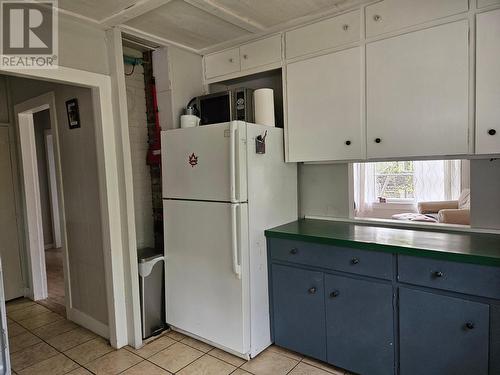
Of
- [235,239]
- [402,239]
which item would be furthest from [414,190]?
[235,239]

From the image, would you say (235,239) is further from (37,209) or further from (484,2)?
(37,209)

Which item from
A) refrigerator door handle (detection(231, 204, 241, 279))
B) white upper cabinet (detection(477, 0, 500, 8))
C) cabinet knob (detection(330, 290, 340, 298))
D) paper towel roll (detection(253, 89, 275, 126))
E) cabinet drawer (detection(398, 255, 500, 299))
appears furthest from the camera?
paper towel roll (detection(253, 89, 275, 126))

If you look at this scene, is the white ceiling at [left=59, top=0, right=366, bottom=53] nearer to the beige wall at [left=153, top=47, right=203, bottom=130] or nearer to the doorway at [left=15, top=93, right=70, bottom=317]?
the beige wall at [left=153, top=47, right=203, bottom=130]

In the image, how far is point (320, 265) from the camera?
219cm

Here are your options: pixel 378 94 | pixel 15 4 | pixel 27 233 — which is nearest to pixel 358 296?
pixel 378 94

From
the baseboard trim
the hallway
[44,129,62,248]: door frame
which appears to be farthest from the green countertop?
[44,129,62,248]: door frame

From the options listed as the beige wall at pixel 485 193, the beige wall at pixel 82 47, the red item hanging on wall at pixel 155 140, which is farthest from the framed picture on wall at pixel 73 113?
the beige wall at pixel 485 193

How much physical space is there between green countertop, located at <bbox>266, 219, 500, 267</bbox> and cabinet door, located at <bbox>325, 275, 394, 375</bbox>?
0.81 feet

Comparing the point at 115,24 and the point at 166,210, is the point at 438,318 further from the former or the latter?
the point at 115,24

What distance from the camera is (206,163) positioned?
2.39m

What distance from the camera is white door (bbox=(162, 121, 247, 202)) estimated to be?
7.27ft

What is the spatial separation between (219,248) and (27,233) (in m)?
2.52

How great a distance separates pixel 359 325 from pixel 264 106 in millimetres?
1678

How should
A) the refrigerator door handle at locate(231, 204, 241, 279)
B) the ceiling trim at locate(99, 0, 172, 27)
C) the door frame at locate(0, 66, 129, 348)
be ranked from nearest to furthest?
the ceiling trim at locate(99, 0, 172, 27) < the refrigerator door handle at locate(231, 204, 241, 279) < the door frame at locate(0, 66, 129, 348)
